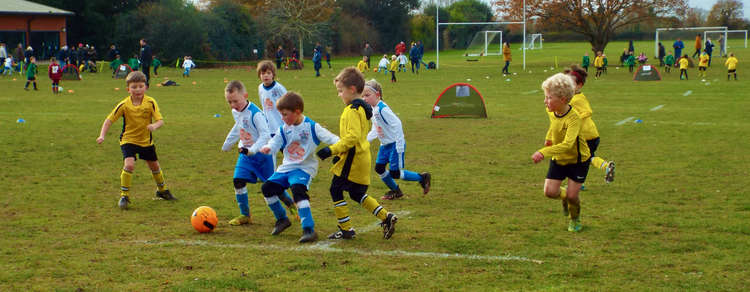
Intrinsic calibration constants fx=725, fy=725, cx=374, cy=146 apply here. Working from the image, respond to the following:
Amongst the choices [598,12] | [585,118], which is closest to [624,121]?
[585,118]

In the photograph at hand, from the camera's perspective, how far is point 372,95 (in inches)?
342

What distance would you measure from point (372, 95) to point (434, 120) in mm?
9582

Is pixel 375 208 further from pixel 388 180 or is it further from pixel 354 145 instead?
pixel 388 180

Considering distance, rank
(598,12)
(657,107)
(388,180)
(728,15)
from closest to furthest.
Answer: (388,180)
(657,107)
(598,12)
(728,15)

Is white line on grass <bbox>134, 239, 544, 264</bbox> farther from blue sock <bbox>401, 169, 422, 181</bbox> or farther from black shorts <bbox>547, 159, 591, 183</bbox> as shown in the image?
blue sock <bbox>401, 169, 422, 181</bbox>

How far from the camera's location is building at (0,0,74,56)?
5091cm

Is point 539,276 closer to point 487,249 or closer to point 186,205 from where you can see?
point 487,249

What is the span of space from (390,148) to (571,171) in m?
2.70

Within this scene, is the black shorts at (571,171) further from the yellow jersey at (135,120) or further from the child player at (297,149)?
the yellow jersey at (135,120)

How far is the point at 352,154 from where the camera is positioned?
262 inches

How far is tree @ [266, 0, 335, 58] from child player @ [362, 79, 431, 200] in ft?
186

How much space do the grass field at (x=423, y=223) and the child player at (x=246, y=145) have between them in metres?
0.29

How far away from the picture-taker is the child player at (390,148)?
894 centimetres

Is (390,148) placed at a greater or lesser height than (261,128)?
lesser
